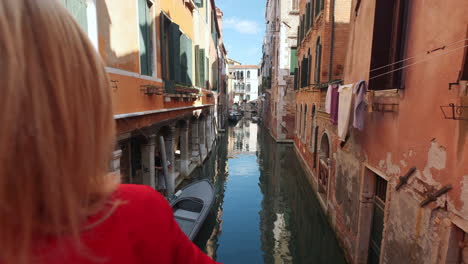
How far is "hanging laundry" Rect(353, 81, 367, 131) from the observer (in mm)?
4336

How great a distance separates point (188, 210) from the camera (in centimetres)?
704

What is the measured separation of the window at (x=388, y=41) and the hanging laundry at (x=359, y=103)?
264mm

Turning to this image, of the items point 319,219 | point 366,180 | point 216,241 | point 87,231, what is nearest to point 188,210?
point 216,241

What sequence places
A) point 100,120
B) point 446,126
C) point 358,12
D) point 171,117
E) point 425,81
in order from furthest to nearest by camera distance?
point 171,117, point 358,12, point 425,81, point 446,126, point 100,120

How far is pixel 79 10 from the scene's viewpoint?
11.2 ft

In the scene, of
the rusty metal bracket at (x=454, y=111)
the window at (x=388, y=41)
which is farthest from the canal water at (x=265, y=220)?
the rusty metal bracket at (x=454, y=111)

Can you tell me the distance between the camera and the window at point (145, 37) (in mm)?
5277

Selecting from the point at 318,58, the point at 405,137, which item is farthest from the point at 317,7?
the point at 405,137

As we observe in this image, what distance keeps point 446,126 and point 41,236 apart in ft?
10.4

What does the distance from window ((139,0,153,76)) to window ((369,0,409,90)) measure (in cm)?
424

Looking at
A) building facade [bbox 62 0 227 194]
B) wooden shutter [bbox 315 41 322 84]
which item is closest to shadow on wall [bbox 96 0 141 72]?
building facade [bbox 62 0 227 194]

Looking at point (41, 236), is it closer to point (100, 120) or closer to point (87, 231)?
point (87, 231)

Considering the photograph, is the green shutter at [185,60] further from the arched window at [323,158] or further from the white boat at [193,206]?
the arched window at [323,158]

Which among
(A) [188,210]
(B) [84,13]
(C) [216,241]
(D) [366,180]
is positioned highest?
(B) [84,13]
